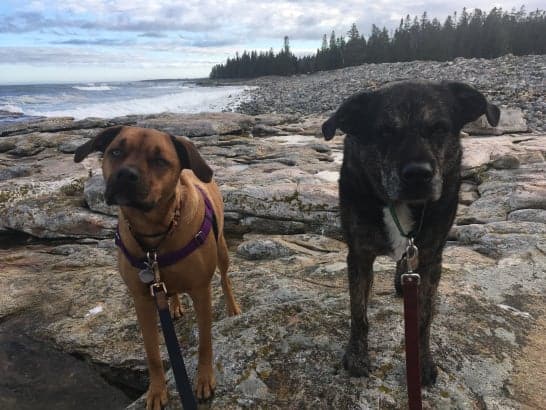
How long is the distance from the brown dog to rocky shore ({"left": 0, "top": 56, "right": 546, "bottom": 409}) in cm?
26

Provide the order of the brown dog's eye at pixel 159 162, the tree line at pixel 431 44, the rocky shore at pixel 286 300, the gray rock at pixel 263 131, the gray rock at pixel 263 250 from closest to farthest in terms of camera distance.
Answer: the rocky shore at pixel 286 300, the brown dog's eye at pixel 159 162, the gray rock at pixel 263 250, the gray rock at pixel 263 131, the tree line at pixel 431 44

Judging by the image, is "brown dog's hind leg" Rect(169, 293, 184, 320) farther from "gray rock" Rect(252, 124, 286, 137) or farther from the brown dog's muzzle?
"gray rock" Rect(252, 124, 286, 137)

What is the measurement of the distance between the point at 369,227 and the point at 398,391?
1.12 meters

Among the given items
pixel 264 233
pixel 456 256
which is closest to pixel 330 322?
pixel 456 256

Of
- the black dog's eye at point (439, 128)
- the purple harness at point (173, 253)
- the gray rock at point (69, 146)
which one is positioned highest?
the black dog's eye at point (439, 128)

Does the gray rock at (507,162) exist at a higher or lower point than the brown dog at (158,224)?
lower

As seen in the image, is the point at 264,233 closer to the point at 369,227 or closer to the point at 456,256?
the point at 456,256

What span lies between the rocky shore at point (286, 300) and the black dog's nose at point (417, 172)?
4.47ft

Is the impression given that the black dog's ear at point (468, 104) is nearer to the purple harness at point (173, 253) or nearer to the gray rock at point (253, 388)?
the purple harness at point (173, 253)

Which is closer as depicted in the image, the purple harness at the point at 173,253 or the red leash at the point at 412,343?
the red leash at the point at 412,343


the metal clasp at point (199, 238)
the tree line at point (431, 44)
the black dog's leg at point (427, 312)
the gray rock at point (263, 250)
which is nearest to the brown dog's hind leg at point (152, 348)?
the metal clasp at point (199, 238)

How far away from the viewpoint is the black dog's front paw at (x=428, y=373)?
3.08 meters

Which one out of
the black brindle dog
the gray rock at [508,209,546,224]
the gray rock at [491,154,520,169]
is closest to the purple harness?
the black brindle dog

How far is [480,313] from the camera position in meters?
3.82
